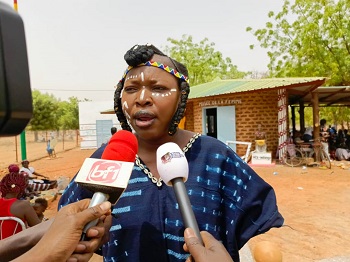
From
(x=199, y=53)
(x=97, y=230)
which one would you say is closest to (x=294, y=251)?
(x=97, y=230)

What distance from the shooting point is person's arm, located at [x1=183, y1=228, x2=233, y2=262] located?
0.93 meters

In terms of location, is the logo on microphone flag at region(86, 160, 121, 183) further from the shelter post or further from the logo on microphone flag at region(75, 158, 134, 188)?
the shelter post

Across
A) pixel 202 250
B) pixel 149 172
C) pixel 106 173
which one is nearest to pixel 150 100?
pixel 149 172

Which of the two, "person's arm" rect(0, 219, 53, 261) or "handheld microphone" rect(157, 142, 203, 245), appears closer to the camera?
"handheld microphone" rect(157, 142, 203, 245)

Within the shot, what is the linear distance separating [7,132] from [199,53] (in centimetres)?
2833

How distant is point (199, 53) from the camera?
28.1 metres

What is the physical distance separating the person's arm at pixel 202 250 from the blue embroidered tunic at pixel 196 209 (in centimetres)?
47

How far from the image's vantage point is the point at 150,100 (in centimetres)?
154

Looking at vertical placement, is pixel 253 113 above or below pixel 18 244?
above

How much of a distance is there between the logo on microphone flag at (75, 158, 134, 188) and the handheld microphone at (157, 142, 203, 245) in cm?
14

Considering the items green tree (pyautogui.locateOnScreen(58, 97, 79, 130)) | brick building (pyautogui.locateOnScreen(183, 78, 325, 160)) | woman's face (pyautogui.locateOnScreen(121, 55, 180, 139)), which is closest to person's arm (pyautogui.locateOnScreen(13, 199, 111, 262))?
woman's face (pyautogui.locateOnScreen(121, 55, 180, 139))

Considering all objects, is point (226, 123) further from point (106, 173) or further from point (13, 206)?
point (106, 173)

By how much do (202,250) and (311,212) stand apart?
225 inches

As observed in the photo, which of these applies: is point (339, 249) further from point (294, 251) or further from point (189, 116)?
point (189, 116)
